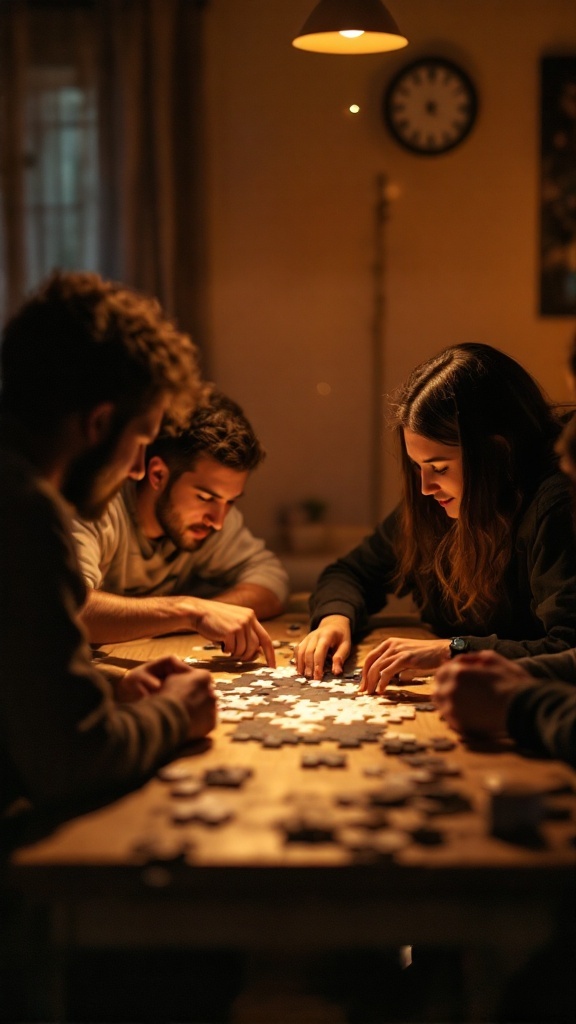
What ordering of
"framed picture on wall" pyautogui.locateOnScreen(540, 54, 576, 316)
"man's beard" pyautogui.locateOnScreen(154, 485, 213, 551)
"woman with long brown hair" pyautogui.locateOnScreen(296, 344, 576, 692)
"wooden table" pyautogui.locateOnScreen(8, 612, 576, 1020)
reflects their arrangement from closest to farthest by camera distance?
"wooden table" pyautogui.locateOnScreen(8, 612, 576, 1020)
"woman with long brown hair" pyautogui.locateOnScreen(296, 344, 576, 692)
"man's beard" pyautogui.locateOnScreen(154, 485, 213, 551)
"framed picture on wall" pyautogui.locateOnScreen(540, 54, 576, 316)

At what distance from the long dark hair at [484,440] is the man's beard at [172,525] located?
0.75 m

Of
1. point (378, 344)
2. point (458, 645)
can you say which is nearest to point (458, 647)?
point (458, 645)

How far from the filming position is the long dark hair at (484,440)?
2682mm

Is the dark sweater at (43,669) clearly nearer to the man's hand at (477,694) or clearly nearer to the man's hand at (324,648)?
the man's hand at (477,694)

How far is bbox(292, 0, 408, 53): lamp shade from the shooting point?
3064 millimetres

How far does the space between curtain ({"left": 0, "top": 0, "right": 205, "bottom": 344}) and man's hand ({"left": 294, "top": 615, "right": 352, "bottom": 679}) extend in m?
3.04

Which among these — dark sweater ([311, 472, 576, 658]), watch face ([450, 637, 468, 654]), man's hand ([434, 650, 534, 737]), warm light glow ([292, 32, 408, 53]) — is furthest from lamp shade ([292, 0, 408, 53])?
man's hand ([434, 650, 534, 737])

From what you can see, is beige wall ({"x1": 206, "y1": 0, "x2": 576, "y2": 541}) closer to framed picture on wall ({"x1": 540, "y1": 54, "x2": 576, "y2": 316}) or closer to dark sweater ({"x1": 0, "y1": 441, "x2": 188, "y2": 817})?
framed picture on wall ({"x1": 540, "y1": 54, "x2": 576, "y2": 316})

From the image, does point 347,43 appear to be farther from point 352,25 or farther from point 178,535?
point 178,535

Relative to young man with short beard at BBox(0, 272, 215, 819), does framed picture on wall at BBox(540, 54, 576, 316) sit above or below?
above

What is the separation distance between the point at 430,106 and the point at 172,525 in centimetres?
322

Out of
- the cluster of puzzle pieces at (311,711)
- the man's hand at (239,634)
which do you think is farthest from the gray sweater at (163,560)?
the cluster of puzzle pieces at (311,711)

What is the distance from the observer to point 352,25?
3055mm

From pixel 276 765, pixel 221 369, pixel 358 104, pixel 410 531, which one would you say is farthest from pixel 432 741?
pixel 358 104
